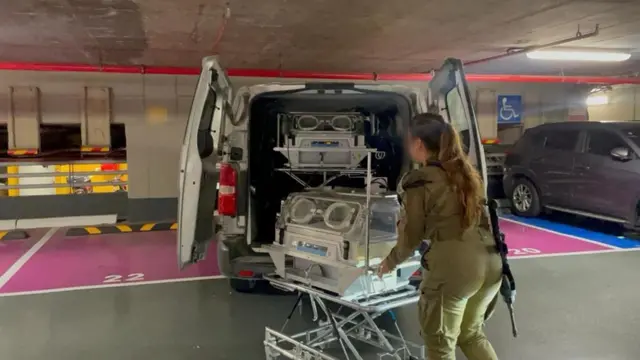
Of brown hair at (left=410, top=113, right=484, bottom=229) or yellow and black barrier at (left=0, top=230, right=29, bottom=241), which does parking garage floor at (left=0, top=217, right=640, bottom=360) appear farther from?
brown hair at (left=410, top=113, right=484, bottom=229)

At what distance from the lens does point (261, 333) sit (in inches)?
168

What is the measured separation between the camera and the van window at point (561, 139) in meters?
8.76

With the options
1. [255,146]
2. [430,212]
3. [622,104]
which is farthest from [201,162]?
[622,104]

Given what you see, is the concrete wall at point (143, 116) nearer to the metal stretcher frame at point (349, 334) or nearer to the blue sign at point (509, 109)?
the metal stretcher frame at point (349, 334)

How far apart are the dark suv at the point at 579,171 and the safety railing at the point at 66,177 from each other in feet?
22.8

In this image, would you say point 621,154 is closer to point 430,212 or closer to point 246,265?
point 246,265

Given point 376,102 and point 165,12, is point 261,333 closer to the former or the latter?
point 376,102

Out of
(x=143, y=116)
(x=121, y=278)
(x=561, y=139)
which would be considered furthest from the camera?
(x=143, y=116)

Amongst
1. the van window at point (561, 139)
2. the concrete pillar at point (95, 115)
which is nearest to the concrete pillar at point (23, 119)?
the concrete pillar at point (95, 115)

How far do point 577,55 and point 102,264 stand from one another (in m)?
7.18

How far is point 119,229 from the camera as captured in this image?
8.28 metres

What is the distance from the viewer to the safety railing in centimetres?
887

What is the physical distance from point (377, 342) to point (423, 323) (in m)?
1.22

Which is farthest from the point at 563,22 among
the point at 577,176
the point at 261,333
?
the point at 261,333
